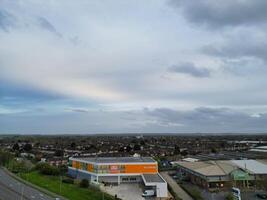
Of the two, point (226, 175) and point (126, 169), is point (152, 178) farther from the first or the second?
point (226, 175)

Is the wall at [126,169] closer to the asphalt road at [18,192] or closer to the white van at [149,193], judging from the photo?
the white van at [149,193]

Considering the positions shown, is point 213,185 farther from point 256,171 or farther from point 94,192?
point 94,192

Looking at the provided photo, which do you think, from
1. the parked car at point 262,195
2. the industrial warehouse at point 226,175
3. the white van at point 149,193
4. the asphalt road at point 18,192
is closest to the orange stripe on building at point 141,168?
the industrial warehouse at point 226,175

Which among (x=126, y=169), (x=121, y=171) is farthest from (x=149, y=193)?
(x=121, y=171)

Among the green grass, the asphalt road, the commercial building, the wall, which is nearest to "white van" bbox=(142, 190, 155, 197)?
the green grass

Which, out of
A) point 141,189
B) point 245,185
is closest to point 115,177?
point 141,189

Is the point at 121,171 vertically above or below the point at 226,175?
above

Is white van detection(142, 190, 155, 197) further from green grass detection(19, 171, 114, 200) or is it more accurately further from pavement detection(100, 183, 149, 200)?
green grass detection(19, 171, 114, 200)
